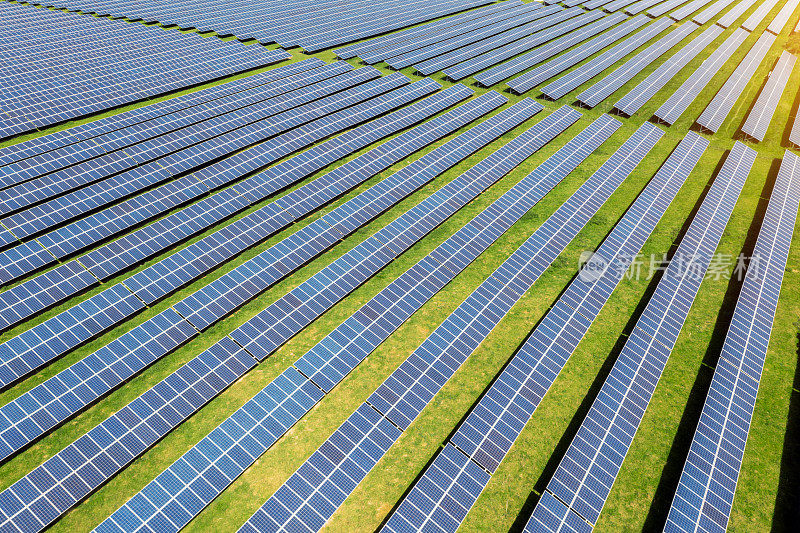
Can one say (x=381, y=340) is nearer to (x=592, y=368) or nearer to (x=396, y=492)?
(x=396, y=492)

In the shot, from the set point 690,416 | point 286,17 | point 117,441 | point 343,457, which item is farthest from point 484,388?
point 286,17

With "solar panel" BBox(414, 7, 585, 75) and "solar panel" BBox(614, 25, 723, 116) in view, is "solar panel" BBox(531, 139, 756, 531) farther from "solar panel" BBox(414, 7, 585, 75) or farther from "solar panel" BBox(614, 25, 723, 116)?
"solar panel" BBox(414, 7, 585, 75)

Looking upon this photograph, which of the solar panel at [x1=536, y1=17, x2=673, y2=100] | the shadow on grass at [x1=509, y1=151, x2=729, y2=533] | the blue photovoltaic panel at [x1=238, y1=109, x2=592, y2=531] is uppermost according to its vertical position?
the solar panel at [x1=536, y1=17, x2=673, y2=100]

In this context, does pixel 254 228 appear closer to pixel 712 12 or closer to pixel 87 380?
pixel 87 380

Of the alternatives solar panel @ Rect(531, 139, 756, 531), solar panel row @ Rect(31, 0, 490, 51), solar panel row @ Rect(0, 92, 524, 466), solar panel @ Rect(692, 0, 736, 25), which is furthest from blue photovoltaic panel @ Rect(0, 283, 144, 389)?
solar panel @ Rect(692, 0, 736, 25)

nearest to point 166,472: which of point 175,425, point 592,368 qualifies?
point 175,425
